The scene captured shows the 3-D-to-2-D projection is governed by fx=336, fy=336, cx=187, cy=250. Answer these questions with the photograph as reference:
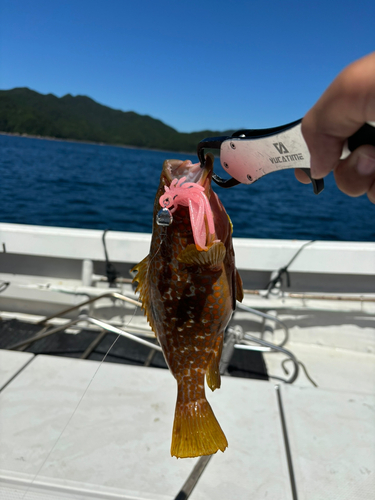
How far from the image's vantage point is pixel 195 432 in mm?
1380

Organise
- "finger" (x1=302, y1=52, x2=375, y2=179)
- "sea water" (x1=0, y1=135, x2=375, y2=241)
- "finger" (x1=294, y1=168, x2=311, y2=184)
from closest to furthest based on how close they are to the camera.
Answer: "finger" (x1=302, y1=52, x2=375, y2=179)
"finger" (x1=294, y1=168, x2=311, y2=184)
"sea water" (x1=0, y1=135, x2=375, y2=241)

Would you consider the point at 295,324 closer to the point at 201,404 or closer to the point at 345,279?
→ the point at 345,279

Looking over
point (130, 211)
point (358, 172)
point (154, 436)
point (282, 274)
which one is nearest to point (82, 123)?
point (130, 211)

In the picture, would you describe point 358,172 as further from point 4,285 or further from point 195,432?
point 4,285

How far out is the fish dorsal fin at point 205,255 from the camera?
1.16m

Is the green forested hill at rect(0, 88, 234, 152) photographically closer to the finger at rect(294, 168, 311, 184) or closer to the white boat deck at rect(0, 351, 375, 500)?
the finger at rect(294, 168, 311, 184)

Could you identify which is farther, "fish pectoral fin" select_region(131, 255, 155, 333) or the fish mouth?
"fish pectoral fin" select_region(131, 255, 155, 333)

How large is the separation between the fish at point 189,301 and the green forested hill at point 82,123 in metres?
0.79

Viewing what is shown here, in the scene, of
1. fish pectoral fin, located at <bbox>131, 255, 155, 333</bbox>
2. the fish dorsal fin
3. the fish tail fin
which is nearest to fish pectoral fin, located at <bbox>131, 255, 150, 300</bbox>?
→ fish pectoral fin, located at <bbox>131, 255, 155, 333</bbox>

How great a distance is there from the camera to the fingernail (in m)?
0.83

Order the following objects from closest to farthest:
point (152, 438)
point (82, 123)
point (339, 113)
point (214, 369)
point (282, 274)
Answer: point (339, 113) → point (214, 369) → point (152, 438) → point (282, 274) → point (82, 123)

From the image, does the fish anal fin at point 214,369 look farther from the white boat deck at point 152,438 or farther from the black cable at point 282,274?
the black cable at point 282,274

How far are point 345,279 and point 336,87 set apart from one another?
4.36m

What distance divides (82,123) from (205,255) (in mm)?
39817
